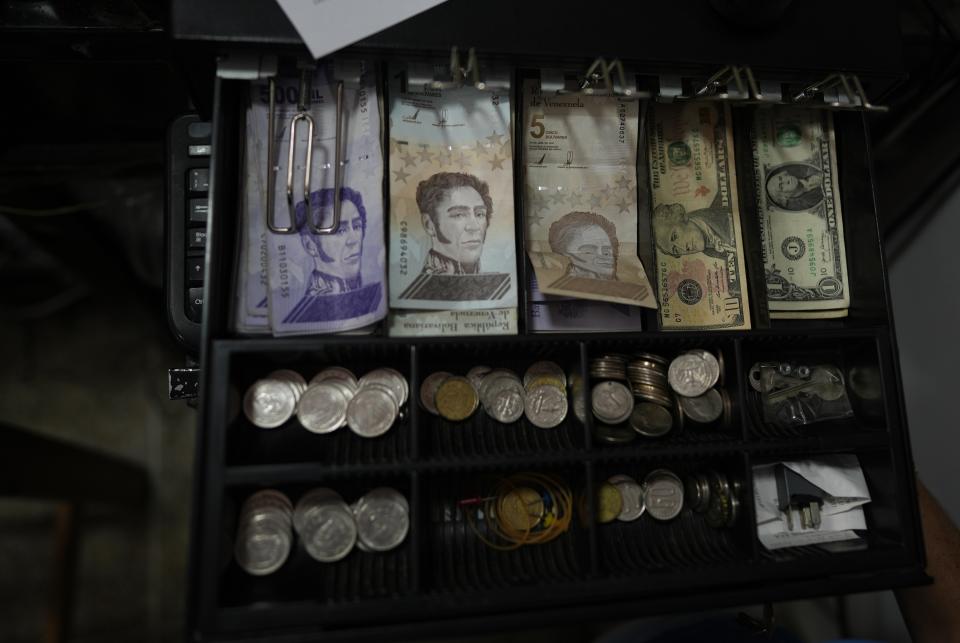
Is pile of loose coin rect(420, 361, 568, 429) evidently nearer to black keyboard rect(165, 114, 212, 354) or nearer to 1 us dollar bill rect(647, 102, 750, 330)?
1 us dollar bill rect(647, 102, 750, 330)

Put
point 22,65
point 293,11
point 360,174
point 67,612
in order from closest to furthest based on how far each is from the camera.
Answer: point 293,11, point 360,174, point 22,65, point 67,612

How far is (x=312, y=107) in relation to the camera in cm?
74

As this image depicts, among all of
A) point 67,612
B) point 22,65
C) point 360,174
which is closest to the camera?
point 360,174

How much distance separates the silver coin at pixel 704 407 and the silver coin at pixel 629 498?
0.42ft

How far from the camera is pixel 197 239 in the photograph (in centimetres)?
78

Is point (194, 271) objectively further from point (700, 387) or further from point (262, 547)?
point (700, 387)

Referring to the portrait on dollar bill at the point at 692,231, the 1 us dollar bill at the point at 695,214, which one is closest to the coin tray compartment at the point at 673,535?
the 1 us dollar bill at the point at 695,214

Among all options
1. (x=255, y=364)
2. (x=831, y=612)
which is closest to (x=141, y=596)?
(x=255, y=364)

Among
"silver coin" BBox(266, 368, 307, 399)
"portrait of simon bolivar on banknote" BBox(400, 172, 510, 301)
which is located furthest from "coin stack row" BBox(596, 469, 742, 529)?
"silver coin" BBox(266, 368, 307, 399)

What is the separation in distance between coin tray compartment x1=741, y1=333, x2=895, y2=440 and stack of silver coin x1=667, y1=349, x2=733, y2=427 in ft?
0.11

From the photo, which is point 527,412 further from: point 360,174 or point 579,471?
point 360,174

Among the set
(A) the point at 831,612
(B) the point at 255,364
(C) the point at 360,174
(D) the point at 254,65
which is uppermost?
(D) the point at 254,65

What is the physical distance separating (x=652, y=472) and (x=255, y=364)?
57cm

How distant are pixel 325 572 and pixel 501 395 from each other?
0.32 meters
